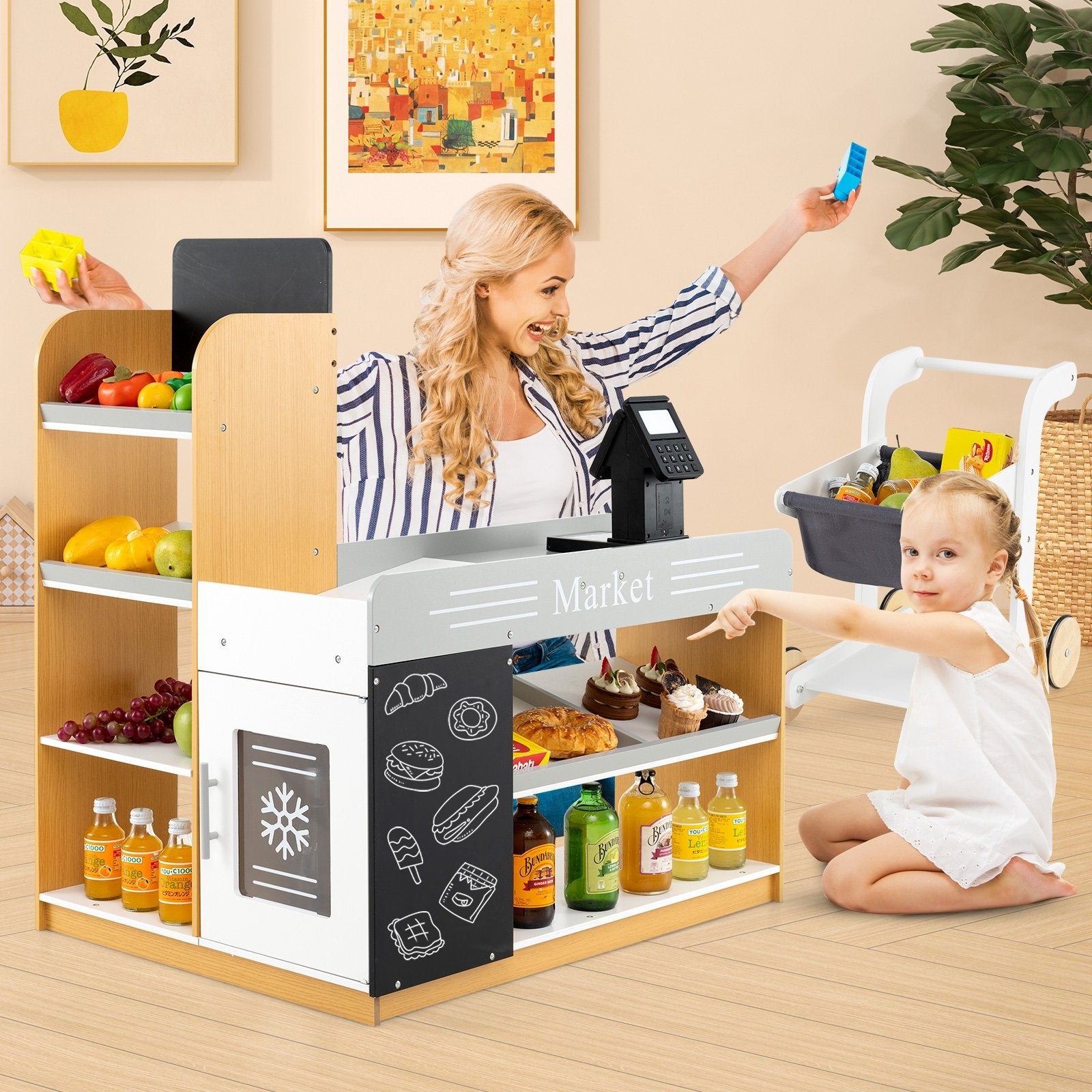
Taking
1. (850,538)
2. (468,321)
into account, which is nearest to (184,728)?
(468,321)

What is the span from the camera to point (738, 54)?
6.00 meters

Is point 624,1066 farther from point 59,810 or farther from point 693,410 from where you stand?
point 693,410

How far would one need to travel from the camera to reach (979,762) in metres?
2.85

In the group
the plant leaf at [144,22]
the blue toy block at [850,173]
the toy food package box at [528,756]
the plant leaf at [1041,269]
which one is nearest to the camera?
the toy food package box at [528,756]

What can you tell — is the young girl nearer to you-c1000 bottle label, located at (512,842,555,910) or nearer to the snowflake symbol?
you-c1000 bottle label, located at (512,842,555,910)

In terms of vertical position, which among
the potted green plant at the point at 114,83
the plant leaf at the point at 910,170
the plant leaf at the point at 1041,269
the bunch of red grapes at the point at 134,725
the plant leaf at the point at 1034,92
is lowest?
the bunch of red grapes at the point at 134,725

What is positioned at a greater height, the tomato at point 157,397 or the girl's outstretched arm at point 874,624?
the tomato at point 157,397

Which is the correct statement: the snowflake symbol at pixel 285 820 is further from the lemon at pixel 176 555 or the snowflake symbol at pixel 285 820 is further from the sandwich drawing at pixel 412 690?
the lemon at pixel 176 555

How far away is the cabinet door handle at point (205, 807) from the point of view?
254 centimetres

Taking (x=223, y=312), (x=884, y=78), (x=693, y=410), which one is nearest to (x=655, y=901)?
(x=223, y=312)

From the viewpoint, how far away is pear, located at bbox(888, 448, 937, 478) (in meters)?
4.36

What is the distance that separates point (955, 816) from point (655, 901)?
0.57 metres

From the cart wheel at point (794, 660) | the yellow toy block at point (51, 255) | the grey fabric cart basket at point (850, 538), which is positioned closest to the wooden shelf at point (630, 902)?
the grey fabric cart basket at point (850, 538)

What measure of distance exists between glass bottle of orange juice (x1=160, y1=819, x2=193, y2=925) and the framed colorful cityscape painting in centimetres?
390
